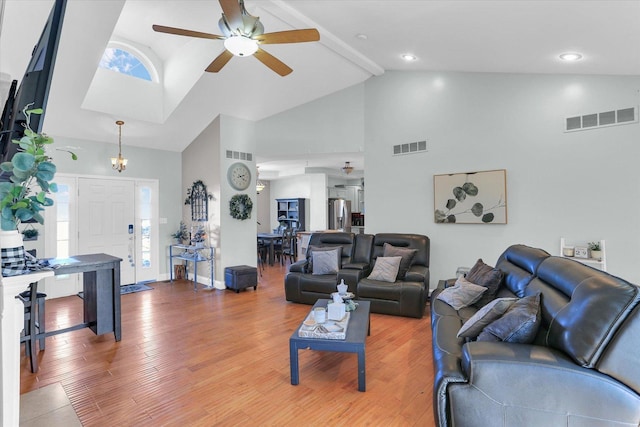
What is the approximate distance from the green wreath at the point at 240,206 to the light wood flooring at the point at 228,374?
2.04 m

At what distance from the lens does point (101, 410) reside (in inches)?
92.4

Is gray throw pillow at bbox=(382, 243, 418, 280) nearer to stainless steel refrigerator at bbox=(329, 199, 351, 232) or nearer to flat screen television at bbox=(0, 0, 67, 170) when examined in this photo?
flat screen television at bbox=(0, 0, 67, 170)

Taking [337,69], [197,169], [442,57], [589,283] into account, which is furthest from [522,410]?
[197,169]

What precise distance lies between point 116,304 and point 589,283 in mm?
4157

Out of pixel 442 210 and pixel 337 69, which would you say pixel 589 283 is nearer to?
pixel 442 210

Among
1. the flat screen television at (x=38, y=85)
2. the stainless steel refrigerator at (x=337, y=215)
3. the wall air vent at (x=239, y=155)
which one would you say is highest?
the wall air vent at (x=239, y=155)

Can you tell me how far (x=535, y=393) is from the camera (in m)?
1.68

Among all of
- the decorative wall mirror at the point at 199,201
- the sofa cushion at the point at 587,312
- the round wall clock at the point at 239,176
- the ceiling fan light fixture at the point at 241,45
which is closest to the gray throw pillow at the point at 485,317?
Answer: the sofa cushion at the point at 587,312

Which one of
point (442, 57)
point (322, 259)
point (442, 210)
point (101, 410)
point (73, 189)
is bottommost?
point (101, 410)

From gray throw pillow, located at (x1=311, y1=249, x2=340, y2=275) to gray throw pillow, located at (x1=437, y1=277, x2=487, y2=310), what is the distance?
5.96 feet

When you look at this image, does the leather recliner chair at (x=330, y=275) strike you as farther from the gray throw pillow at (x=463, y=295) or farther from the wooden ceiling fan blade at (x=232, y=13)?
the wooden ceiling fan blade at (x=232, y=13)

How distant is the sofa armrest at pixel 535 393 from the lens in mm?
1614

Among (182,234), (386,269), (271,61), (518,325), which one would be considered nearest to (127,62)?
(182,234)

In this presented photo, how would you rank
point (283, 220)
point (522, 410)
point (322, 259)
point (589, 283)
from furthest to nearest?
point (283, 220)
point (322, 259)
point (589, 283)
point (522, 410)
